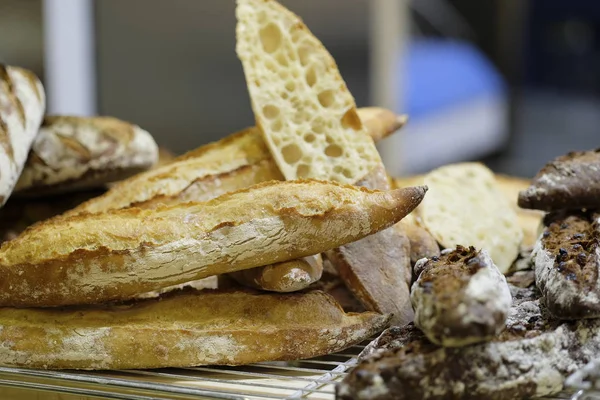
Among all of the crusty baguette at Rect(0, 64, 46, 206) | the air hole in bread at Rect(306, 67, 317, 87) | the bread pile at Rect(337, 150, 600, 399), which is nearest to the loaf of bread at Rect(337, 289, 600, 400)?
the bread pile at Rect(337, 150, 600, 399)

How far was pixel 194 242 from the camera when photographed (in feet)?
3.47

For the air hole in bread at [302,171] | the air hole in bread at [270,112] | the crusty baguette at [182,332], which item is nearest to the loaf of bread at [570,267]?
the crusty baguette at [182,332]

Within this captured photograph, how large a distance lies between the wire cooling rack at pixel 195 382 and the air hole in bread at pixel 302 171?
310 millimetres

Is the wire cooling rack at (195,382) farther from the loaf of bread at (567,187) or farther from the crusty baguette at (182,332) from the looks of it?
the loaf of bread at (567,187)

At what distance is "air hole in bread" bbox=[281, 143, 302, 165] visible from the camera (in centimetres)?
131

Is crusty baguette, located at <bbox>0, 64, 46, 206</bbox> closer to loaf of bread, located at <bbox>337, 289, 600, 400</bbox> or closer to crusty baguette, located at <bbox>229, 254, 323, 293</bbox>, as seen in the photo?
crusty baguette, located at <bbox>229, 254, 323, 293</bbox>

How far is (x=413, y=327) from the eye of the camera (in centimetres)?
100

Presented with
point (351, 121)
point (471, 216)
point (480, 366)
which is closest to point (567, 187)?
point (471, 216)

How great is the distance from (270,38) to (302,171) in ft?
0.87

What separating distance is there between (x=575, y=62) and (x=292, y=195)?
5.36 m

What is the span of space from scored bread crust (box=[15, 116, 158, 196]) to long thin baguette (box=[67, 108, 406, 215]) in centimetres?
16

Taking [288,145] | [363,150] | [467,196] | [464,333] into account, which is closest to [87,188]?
[288,145]

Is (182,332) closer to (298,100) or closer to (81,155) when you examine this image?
(298,100)

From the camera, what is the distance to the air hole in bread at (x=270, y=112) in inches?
52.8
